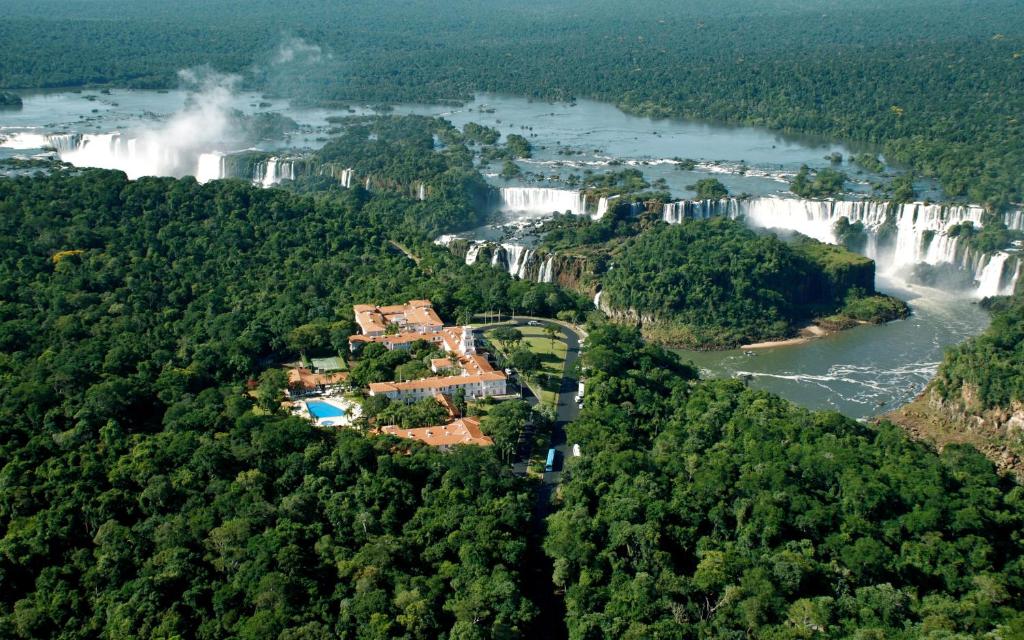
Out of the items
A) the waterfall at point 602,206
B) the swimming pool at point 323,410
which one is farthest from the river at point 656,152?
the swimming pool at point 323,410

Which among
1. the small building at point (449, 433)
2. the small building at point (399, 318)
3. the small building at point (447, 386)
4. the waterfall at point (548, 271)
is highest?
the small building at point (399, 318)

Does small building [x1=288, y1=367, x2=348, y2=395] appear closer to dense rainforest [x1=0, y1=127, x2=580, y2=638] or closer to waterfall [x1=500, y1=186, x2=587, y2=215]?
dense rainforest [x1=0, y1=127, x2=580, y2=638]

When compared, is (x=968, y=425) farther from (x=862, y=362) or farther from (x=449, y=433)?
(x=449, y=433)

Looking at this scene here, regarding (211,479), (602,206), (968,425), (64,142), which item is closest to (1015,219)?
(602,206)

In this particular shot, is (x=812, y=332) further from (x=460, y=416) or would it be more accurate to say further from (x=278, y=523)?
(x=278, y=523)

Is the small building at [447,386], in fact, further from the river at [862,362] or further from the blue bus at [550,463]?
the river at [862,362]

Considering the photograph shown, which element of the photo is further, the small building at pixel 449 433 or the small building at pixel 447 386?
the small building at pixel 447 386

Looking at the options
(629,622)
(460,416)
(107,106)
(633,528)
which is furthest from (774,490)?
(107,106)
